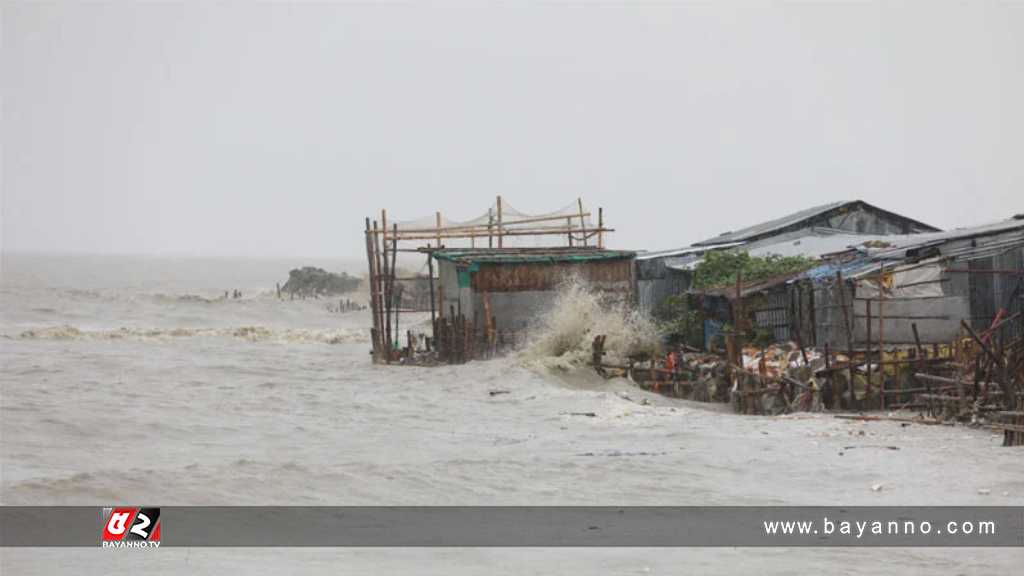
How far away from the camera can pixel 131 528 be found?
488 inches

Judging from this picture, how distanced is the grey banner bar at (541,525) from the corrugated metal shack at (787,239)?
18.4 meters

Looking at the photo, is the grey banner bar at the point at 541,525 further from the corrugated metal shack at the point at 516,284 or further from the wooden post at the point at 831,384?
the corrugated metal shack at the point at 516,284

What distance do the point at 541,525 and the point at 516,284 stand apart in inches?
798

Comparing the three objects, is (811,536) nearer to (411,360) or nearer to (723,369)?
(723,369)

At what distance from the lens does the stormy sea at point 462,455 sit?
10859 mm

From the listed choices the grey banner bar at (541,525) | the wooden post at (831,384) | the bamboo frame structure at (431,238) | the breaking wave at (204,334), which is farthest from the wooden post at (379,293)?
the grey banner bar at (541,525)

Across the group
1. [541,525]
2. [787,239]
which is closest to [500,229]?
[787,239]

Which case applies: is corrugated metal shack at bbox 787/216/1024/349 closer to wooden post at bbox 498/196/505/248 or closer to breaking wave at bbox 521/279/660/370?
breaking wave at bbox 521/279/660/370

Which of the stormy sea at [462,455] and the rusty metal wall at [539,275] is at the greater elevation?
the rusty metal wall at [539,275]

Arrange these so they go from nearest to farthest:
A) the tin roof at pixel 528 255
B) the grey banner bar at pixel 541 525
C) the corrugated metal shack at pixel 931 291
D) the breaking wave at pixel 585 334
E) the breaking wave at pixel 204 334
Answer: the grey banner bar at pixel 541 525
the corrugated metal shack at pixel 931 291
the breaking wave at pixel 585 334
the tin roof at pixel 528 255
the breaking wave at pixel 204 334

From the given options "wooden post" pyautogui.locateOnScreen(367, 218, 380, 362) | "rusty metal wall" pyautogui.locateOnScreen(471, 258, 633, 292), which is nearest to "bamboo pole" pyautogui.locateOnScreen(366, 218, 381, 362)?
"wooden post" pyautogui.locateOnScreen(367, 218, 380, 362)

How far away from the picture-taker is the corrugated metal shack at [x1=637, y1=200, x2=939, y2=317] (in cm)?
3291

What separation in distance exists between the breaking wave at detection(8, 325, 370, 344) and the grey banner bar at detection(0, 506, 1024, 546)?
3378 centimetres

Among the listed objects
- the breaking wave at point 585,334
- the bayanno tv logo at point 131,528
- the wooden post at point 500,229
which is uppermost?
the wooden post at point 500,229
